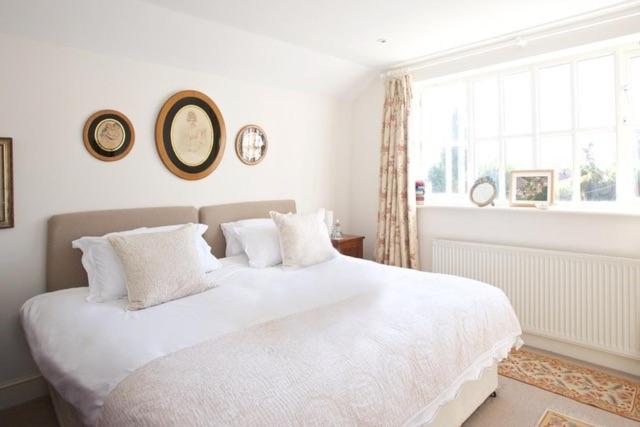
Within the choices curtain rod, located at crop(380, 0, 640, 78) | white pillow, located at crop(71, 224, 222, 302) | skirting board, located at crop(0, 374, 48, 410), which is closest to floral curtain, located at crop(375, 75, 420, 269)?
curtain rod, located at crop(380, 0, 640, 78)

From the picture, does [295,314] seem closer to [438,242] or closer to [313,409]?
[313,409]

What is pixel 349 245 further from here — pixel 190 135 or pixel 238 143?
pixel 190 135

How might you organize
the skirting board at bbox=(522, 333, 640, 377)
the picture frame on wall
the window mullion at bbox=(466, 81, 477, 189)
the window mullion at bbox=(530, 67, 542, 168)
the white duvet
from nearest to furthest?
the white duvet
the picture frame on wall
the skirting board at bbox=(522, 333, 640, 377)
the window mullion at bbox=(530, 67, 542, 168)
the window mullion at bbox=(466, 81, 477, 189)

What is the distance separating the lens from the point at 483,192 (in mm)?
3586

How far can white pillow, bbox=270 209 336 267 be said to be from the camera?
2969 mm

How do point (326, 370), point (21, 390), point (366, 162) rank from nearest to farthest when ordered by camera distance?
point (326, 370)
point (21, 390)
point (366, 162)

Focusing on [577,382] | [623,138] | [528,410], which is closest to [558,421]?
[528,410]

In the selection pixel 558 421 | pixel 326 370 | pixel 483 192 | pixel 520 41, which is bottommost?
pixel 558 421

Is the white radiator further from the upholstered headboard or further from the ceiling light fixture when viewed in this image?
the upholstered headboard

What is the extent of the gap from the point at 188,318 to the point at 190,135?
1764 millimetres

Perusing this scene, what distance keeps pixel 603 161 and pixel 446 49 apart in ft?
5.14

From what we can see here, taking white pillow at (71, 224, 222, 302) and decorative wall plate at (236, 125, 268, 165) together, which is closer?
white pillow at (71, 224, 222, 302)

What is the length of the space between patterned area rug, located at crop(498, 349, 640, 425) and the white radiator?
0.20 meters

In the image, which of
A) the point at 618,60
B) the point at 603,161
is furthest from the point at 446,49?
the point at 603,161
